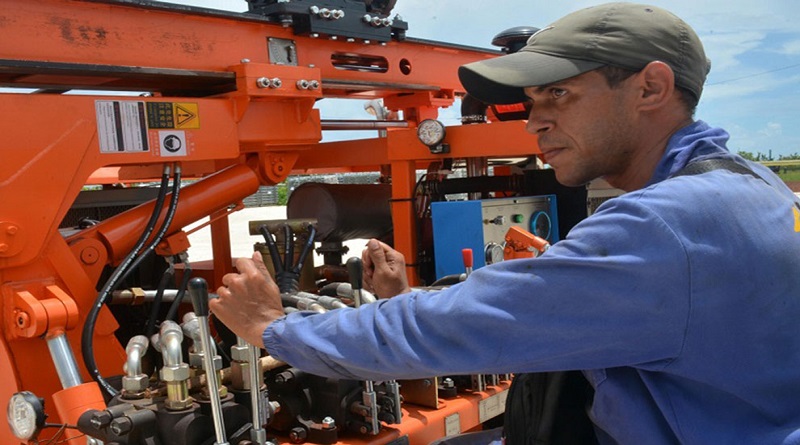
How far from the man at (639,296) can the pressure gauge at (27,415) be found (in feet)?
Result: 2.60

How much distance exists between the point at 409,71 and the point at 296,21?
2.57ft

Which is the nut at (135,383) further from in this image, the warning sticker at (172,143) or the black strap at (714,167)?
the black strap at (714,167)

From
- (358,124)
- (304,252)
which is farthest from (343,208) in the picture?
(304,252)

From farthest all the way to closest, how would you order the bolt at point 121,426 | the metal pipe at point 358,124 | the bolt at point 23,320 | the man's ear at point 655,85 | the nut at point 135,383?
the metal pipe at point 358,124
the bolt at point 23,320
the nut at point 135,383
the bolt at point 121,426
the man's ear at point 655,85

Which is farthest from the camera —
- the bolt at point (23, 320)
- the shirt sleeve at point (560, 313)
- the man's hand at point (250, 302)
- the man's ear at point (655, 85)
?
the bolt at point (23, 320)

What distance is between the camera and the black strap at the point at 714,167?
133cm

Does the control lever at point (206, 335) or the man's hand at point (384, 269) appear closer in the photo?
the control lever at point (206, 335)

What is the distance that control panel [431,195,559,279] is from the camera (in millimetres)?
3279

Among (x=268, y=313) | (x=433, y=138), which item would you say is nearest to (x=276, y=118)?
(x=433, y=138)

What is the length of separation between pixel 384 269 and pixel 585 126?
75cm

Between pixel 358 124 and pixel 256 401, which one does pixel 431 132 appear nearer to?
pixel 358 124

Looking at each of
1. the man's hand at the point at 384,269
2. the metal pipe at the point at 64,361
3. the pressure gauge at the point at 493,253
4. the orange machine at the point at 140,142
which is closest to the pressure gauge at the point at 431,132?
the orange machine at the point at 140,142

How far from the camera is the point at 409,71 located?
3.81 meters

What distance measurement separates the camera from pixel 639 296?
1.21 meters
